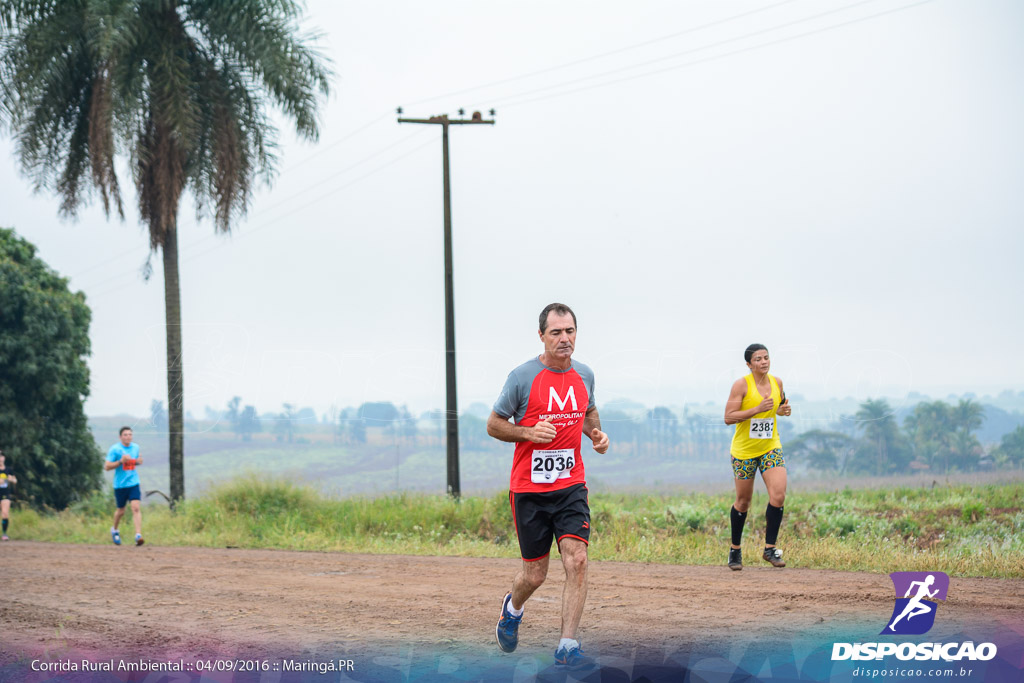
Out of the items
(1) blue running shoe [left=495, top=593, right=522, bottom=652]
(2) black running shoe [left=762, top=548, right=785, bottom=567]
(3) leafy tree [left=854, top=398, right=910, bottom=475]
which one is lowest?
(2) black running shoe [left=762, top=548, right=785, bottom=567]

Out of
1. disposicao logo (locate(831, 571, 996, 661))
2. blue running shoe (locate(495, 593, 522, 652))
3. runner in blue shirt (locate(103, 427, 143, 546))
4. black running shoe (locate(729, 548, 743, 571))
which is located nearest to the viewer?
disposicao logo (locate(831, 571, 996, 661))

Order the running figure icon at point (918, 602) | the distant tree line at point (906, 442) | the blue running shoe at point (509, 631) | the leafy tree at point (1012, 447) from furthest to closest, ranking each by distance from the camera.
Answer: the distant tree line at point (906, 442), the leafy tree at point (1012, 447), the running figure icon at point (918, 602), the blue running shoe at point (509, 631)

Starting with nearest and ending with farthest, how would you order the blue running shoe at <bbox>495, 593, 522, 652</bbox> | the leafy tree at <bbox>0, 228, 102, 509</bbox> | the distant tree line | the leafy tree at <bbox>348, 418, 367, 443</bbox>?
the blue running shoe at <bbox>495, 593, 522, 652</bbox> → the distant tree line → the leafy tree at <bbox>348, 418, 367, 443</bbox> → the leafy tree at <bbox>0, 228, 102, 509</bbox>

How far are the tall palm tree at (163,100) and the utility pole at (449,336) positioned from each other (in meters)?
4.67

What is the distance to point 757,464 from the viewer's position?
30.6ft

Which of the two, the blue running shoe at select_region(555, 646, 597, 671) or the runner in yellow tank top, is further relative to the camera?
the runner in yellow tank top

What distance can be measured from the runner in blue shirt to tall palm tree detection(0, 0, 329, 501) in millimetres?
5323

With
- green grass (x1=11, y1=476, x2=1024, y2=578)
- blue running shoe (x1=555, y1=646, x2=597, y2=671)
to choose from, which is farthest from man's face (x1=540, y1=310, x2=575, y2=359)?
green grass (x1=11, y1=476, x2=1024, y2=578)

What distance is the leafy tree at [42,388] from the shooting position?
2380 centimetres

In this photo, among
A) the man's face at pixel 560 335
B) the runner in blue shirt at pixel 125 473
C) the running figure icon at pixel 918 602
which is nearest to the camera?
the man's face at pixel 560 335

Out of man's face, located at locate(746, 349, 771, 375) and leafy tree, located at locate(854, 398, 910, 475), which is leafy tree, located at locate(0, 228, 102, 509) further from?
man's face, located at locate(746, 349, 771, 375)

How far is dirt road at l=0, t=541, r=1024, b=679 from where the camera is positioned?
6273 mm

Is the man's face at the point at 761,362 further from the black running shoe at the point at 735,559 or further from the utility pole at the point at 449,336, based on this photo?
the utility pole at the point at 449,336

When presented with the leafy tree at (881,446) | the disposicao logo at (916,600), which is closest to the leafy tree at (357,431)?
the leafy tree at (881,446)
